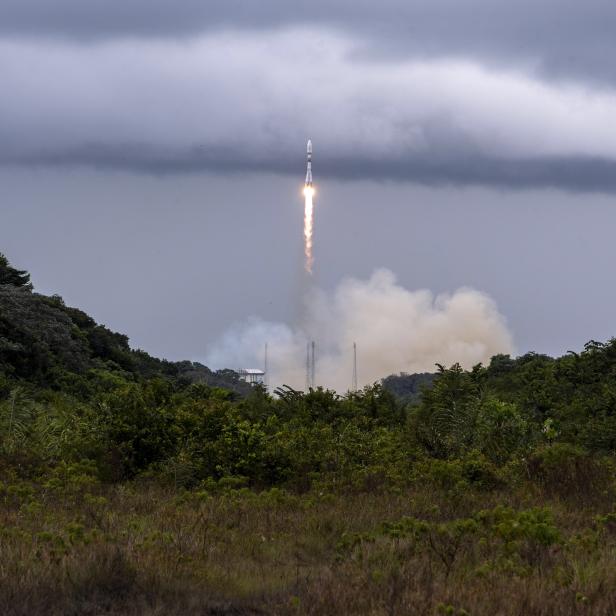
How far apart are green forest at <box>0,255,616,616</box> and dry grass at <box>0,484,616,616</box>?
28 millimetres

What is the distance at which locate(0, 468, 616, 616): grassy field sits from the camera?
1037 centimetres

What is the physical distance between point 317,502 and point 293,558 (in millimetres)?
4380

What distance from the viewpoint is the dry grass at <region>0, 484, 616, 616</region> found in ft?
33.8

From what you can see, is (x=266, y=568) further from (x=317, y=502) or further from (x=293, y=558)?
(x=317, y=502)

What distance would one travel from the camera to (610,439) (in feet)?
83.6

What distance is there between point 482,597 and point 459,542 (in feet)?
8.06

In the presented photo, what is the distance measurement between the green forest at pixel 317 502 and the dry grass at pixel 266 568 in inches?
1.1

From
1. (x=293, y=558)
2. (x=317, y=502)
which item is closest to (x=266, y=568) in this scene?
(x=293, y=558)

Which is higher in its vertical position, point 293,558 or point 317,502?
point 317,502

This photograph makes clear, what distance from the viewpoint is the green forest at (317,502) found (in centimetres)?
1076

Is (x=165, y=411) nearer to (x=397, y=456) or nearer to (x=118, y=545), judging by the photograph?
(x=397, y=456)

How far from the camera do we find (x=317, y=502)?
1741cm

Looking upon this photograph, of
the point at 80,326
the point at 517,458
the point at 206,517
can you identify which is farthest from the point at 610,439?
the point at 80,326

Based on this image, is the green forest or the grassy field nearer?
the grassy field
